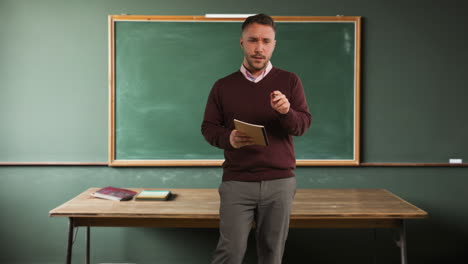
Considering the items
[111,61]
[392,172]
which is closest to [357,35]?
[392,172]

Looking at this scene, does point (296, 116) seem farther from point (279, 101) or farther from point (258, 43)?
point (258, 43)

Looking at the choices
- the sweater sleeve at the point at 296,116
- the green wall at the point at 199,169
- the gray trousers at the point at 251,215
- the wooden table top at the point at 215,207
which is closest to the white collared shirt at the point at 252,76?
the sweater sleeve at the point at 296,116

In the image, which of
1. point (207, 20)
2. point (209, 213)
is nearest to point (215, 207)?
point (209, 213)

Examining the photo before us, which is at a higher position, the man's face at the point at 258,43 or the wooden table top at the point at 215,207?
the man's face at the point at 258,43

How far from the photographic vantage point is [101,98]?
2.97 m

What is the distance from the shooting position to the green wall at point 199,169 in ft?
9.70

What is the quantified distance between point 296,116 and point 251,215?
497 mm

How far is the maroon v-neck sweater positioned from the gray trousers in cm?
5

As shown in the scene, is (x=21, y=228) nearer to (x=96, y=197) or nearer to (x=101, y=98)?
(x=96, y=197)

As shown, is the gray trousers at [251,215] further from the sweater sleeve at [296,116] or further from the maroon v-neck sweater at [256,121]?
the sweater sleeve at [296,116]

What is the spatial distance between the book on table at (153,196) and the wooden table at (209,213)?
4 cm

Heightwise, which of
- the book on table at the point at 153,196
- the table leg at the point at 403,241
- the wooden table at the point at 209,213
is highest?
the book on table at the point at 153,196

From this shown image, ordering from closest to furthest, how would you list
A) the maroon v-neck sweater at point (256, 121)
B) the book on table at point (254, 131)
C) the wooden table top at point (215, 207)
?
the book on table at point (254, 131) < the maroon v-neck sweater at point (256, 121) < the wooden table top at point (215, 207)

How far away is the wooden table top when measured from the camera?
6.96 feet
